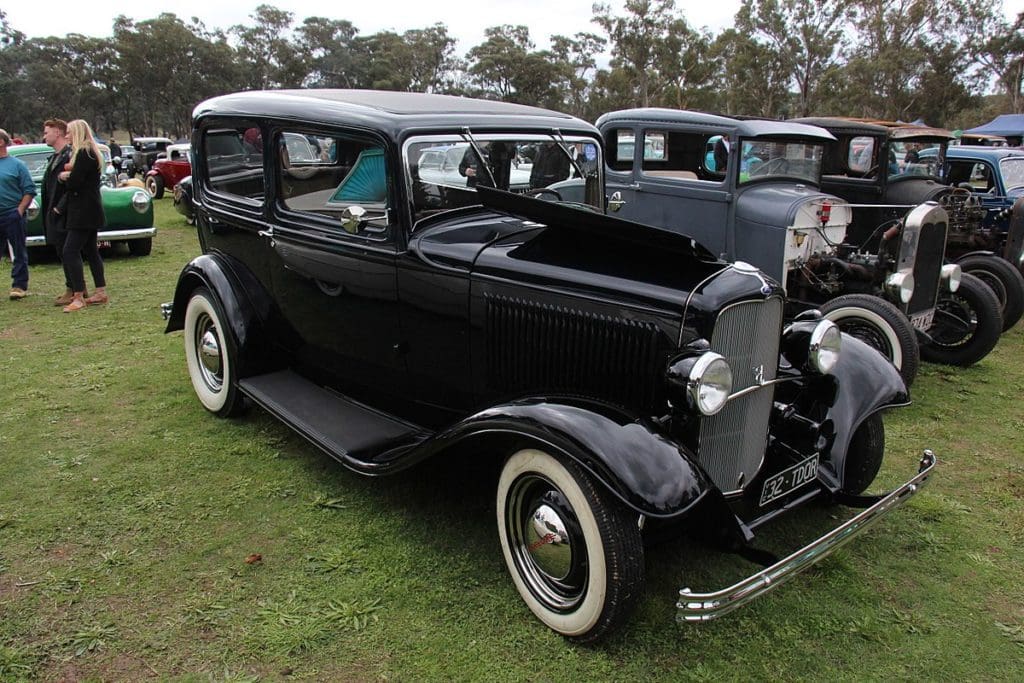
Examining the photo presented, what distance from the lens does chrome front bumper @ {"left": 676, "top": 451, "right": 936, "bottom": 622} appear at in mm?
2100

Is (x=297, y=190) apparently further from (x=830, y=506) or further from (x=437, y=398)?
(x=830, y=506)

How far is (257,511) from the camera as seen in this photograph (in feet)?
11.3

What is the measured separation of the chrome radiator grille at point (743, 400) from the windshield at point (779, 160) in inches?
171

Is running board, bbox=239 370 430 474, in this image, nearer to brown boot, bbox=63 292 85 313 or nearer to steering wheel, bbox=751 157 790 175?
brown boot, bbox=63 292 85 313

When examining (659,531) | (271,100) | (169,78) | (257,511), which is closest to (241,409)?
(257,511)

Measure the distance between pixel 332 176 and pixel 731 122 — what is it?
456 cm

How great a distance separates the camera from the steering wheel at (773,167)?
678 cm

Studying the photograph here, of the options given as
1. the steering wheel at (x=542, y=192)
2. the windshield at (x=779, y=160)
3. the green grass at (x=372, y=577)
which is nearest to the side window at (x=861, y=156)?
the windshield at (x=779, y=160)

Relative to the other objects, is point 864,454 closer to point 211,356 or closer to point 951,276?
point 951,276

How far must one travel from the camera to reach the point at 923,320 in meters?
5.73

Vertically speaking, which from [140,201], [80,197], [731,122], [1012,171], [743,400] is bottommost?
[743,400]

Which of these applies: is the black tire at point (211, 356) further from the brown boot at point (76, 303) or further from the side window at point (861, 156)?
the side window at point (861, 156)

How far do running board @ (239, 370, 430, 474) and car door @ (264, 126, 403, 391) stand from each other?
0.50 ft

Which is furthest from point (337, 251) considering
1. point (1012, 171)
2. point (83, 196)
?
point (1012, 171)
